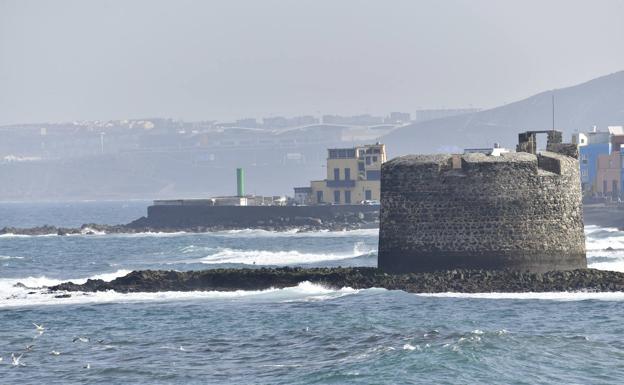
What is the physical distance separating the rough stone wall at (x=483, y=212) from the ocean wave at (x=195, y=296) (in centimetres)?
233

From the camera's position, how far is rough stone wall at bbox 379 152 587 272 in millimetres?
37750

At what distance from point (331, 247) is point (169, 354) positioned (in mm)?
46344

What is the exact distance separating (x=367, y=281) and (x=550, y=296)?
5141 millimetres

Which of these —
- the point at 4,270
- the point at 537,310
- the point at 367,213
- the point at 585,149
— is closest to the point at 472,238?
the point at 537,310

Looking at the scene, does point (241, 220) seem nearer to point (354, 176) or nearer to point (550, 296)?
point (354, 176)

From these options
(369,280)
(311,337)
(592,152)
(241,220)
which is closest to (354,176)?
(241,220)

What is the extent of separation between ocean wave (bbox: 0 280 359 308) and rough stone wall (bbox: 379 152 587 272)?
2.33 meters

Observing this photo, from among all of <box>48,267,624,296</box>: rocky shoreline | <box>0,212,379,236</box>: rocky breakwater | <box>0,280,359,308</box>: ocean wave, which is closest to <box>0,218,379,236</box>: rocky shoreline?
<box>0,212,379,236</box>: rocky breakwater

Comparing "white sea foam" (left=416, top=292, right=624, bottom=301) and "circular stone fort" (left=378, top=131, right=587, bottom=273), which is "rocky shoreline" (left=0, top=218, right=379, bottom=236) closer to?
"circular stone fort" (left=378, top=131, right=587, bottom=273)

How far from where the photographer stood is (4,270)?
63.7 meters

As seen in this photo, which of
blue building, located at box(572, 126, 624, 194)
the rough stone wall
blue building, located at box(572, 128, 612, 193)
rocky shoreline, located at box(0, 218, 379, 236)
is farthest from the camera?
blue building, located at box(572, 128, 612, 193)

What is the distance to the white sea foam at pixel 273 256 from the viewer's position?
63.4 meters

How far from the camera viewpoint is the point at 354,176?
118m

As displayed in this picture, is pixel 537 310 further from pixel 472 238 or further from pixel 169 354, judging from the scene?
pixel 169 354
